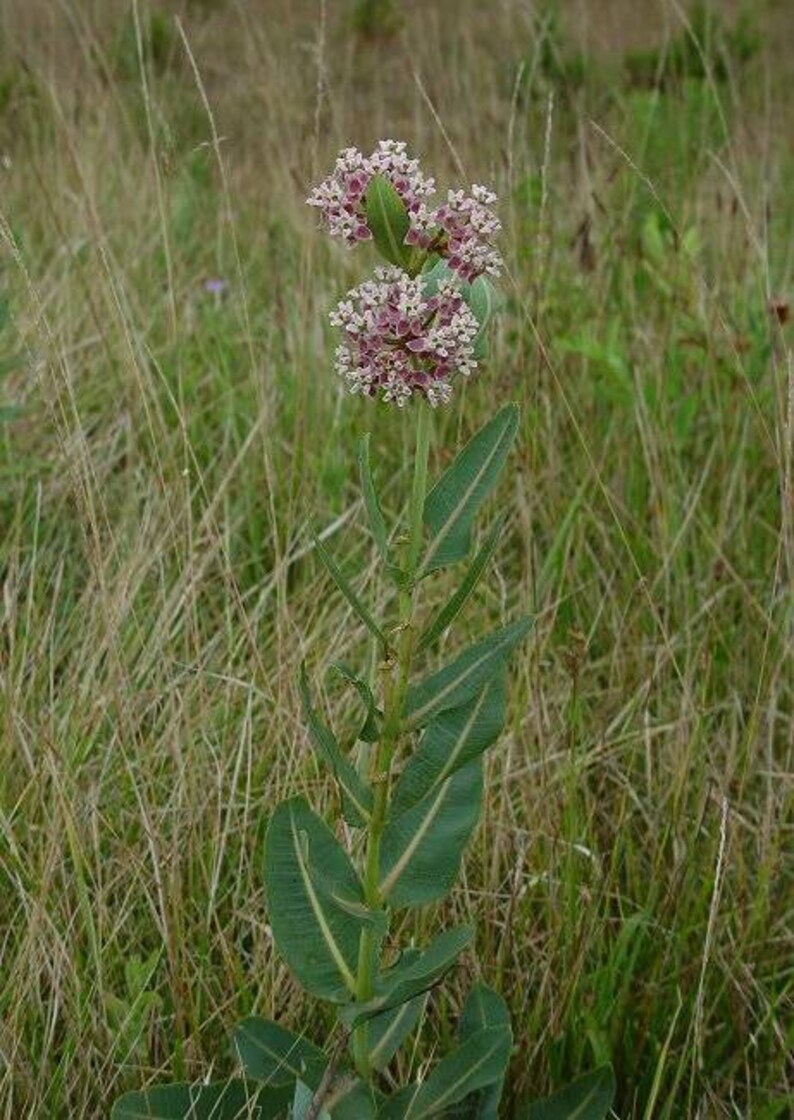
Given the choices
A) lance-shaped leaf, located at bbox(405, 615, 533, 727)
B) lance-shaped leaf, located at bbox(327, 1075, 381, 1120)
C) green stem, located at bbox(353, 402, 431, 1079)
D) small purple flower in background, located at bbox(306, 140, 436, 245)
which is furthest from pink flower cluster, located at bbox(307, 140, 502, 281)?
lance-shaped leaf, located at bbox(327, 1075, 381, 1120)

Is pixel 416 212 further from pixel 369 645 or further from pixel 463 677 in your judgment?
pixel 369 645

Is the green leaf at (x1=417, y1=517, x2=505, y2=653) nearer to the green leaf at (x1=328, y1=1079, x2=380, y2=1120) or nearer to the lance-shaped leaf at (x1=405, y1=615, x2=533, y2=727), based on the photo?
the lance-shaped leaf at (x1=405, y1=615, x2=533, y2=727)

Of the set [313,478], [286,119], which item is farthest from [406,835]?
[286,119]

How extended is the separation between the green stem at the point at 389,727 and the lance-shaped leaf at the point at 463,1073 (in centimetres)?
5

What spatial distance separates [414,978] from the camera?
119cm

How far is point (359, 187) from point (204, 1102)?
766 millimetres

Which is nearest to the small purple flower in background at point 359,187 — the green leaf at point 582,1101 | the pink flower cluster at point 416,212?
the pink flower cluster at point 416,212

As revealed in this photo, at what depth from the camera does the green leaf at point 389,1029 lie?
4.32ft

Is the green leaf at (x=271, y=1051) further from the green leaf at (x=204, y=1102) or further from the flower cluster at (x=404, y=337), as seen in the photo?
the flower cluster at (x=404, y=337)

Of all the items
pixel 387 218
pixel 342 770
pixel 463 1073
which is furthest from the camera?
pixel 463 1073

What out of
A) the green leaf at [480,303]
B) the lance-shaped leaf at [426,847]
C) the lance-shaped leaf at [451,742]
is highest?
the green leaf at [480,303]

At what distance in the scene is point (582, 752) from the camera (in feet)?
6.28

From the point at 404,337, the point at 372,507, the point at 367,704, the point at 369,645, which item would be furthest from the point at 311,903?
the point at 369,645

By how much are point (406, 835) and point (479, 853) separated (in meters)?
0.56
